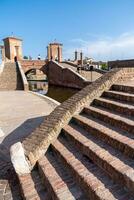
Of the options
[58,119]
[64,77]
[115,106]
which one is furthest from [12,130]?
[64,77]

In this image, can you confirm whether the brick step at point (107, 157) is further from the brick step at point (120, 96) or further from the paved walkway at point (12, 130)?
the paved walkway at point (12, 130)

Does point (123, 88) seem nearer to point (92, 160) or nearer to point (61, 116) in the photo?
point (61, 116)

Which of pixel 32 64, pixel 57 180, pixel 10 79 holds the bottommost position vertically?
pixel 57 180

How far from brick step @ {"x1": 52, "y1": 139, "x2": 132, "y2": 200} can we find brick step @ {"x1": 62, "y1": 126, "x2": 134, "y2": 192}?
0.26ft

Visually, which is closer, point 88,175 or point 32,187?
point 88,175

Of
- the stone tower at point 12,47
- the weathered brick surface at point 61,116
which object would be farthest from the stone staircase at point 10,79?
the weathered brick surface at point 61,116

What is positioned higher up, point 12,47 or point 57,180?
point 12,47

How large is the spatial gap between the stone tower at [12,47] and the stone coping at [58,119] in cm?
2999

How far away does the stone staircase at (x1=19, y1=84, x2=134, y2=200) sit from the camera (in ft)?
8.80

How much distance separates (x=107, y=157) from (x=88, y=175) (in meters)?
0.37

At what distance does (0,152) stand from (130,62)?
15633 millimetres

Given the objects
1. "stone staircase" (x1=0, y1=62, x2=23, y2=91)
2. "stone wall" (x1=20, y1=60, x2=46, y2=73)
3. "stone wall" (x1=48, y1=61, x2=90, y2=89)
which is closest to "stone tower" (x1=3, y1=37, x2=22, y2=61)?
"stone wall" (x1=20, y1=60, x2=46, y2=73)

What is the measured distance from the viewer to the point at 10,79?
20234 mm

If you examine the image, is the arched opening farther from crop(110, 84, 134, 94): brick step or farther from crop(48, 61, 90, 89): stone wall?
crop(110, 84, 134, 94): brick step
